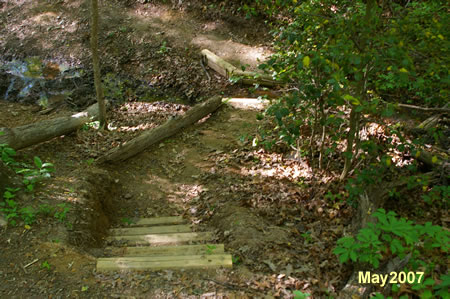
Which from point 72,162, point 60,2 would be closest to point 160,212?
point 72,162

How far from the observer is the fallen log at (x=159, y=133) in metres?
7.08

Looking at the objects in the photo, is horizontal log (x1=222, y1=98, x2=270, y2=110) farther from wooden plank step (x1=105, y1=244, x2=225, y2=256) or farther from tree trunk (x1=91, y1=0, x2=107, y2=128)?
wooden plank step (x1=105, y1=244, x2=225, y2=256)

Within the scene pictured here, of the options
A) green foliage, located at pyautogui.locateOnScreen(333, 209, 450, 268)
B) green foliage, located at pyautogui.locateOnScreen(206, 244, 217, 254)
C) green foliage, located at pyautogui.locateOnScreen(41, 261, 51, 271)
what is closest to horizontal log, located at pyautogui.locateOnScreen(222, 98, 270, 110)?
green foliage, located at pyautogui.locateOnScreen(206, 244, 217, 254)

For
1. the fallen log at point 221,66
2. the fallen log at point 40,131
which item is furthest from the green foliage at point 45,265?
the fallen log at point 221,66

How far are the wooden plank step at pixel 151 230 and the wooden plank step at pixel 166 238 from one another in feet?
0.58

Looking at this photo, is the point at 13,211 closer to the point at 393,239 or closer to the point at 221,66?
the point at 393,239

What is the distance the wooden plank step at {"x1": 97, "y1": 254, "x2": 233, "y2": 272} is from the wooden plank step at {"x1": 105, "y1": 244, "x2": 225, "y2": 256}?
26 cm

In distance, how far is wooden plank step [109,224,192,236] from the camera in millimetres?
4969

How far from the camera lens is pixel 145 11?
13.4 meters

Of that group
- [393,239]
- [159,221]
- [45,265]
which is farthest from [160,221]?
[393,239]

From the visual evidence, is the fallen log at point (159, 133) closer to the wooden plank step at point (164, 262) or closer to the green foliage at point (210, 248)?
the wooden plank step at point (164, 262)

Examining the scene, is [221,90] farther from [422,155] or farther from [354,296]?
[354,296]

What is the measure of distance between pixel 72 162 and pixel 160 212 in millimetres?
2010

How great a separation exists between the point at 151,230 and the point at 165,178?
196cm
